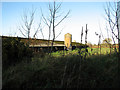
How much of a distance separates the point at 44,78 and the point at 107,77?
1.69 meters

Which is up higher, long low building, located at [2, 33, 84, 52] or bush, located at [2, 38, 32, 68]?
long low building, located at [2, 33, 84, 52]

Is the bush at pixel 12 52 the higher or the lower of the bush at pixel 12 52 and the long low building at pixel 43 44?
the lower

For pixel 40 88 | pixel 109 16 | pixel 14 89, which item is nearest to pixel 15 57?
pixel 14 89

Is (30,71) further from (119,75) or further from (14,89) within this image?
(119,75)

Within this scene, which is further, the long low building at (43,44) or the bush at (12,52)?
the long low building at (43,44)

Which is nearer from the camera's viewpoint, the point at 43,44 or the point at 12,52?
the point at 12,52

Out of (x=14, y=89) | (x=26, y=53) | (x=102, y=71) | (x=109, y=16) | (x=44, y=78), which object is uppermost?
(x=109, y=16)

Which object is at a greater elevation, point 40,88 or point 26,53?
point 26,53

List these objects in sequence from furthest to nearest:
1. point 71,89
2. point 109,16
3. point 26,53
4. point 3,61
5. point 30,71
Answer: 1. point 26,53
2. point 109,16
3. point 3,61
4. point 30,71
5. point 71,89

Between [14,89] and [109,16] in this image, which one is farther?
[109,16]

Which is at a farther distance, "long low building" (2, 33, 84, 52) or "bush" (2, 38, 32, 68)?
"long low building" (2, 33, 84, 52)

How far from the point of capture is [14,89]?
2.49 metres

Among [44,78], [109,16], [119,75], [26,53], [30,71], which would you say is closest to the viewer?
[119,75]

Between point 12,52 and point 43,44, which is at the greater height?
point 43,44
